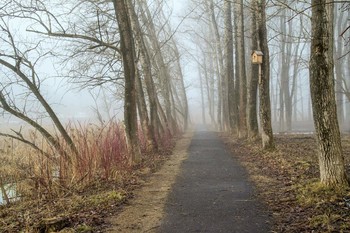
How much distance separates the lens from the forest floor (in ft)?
16.9

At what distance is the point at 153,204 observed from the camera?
21.4ft

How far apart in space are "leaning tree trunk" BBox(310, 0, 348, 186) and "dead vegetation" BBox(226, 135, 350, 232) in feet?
1.15

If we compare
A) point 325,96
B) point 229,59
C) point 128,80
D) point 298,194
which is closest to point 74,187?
point 128,80

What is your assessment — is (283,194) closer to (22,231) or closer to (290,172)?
(290,172)

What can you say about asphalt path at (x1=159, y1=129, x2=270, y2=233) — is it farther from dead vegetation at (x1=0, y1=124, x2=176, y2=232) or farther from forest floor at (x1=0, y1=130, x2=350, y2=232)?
dead vegetation at (x1=0, y1=124, x2=176, y2=232)

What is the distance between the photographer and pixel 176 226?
524 cm


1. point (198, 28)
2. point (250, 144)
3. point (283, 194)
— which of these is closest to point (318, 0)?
point (283, 194)

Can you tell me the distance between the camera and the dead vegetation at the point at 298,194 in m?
4.89

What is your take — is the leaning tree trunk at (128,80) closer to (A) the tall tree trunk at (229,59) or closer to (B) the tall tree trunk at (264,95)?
(B) the tall tree trunk at (264,95)

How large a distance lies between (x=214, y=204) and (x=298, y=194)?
145cm

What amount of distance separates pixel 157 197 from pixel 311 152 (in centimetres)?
595

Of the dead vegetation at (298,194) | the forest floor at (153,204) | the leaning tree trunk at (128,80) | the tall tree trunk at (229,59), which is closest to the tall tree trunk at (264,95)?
the dead vegetation at (298,194)

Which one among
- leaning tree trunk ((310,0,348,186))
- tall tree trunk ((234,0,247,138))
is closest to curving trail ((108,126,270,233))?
leaning tree trunk ((310,0,348,186))

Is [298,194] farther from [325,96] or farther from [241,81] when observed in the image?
[241,81]
